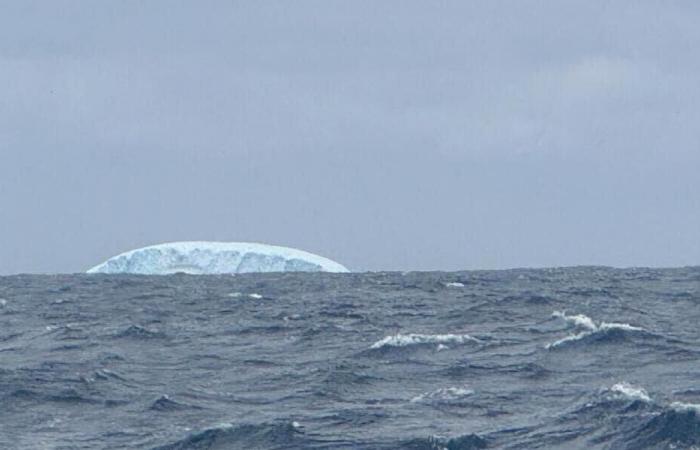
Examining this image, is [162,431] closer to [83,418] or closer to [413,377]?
[83,418]

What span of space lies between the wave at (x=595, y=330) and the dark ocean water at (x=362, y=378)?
0.12 ft

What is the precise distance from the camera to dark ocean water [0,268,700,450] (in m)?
14.8

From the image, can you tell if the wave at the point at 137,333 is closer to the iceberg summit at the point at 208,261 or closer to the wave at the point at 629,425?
the wave at the point at 629,425

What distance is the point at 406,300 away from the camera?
38.3 metres

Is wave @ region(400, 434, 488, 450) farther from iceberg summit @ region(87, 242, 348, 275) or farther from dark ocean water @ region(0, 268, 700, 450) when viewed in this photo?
iceberg summit @ region(87, 242, 348, 275)

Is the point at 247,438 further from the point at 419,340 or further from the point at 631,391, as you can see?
the point at 419,340

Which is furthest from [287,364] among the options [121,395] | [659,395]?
[659,395]

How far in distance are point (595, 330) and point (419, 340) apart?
3536mm

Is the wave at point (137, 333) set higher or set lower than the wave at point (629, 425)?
higher

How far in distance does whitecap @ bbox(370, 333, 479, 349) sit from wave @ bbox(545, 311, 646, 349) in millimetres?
1715

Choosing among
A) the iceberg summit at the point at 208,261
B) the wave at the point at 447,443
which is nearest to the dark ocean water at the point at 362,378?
the wave at the point at 447,443

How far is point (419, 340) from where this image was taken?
2344 cm

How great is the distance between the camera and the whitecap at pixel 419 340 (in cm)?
2322

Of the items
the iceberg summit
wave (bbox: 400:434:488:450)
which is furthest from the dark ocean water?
the iceberg summit
